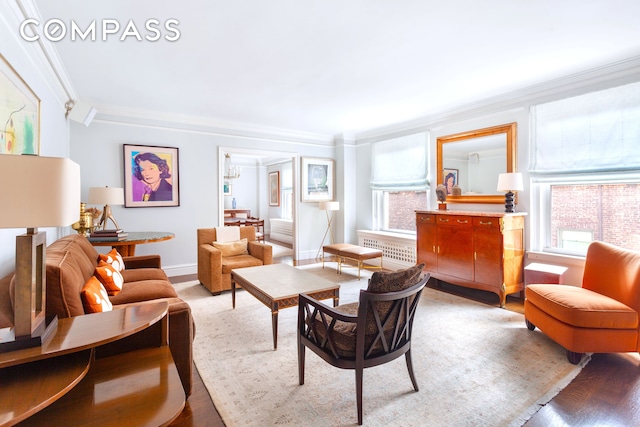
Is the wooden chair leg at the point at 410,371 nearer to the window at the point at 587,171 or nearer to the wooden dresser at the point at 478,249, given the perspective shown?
the wooden dresser at the point at 478,249

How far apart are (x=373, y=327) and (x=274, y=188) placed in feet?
27.4

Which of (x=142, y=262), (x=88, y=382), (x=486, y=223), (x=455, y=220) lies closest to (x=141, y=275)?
(x=142, y=262)

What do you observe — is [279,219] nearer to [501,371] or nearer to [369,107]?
[369,107]

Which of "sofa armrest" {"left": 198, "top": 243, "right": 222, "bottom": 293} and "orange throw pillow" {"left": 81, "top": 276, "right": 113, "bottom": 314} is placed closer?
"orange throw pillow" {"left": 81, "top": 276, "right": 113, "bottom": 314}

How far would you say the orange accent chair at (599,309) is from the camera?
2.42m

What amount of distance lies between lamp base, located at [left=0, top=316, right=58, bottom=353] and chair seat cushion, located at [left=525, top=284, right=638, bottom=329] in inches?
129

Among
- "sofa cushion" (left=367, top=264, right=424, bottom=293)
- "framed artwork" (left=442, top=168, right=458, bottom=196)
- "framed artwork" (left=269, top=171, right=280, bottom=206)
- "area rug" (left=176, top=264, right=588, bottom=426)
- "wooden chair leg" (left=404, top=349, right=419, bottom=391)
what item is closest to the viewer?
"sofa cushion" (left=367, top=264, right=424, bottom=293)

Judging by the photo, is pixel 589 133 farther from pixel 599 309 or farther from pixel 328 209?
pixel 328 209

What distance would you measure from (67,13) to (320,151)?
469 cm

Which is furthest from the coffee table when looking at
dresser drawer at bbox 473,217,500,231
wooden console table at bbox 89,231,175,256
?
dresser drawer at bbox 473,217,500,231

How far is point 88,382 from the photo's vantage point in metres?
1.48

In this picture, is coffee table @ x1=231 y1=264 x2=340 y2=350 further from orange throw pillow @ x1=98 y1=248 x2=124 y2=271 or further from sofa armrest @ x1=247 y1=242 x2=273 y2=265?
orange throw pillow @ x1=98 y1=248 x2=124 y2=271

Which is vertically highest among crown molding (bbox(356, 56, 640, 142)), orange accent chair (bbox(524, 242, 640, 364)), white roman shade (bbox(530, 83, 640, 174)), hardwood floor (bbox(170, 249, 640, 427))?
crown molding (bbox(356, 56, 640, 142))

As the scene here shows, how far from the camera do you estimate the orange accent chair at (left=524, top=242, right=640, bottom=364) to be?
7.93ft
